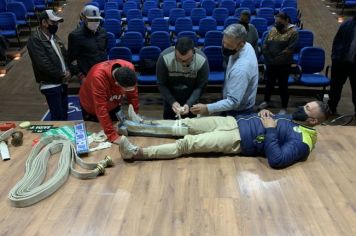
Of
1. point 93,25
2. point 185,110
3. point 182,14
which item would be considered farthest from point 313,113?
point 182,14

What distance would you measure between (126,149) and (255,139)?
983mm

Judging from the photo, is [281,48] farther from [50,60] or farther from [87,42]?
[50,60]

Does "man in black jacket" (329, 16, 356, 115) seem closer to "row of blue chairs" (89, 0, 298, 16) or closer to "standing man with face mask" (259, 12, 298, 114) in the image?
"standing man with face mask" (259, 12, 298, 114)

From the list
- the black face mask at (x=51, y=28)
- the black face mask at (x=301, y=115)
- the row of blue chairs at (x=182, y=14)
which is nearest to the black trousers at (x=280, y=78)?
the black face mask at (x=301, y=115)

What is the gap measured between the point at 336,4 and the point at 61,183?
8.83 metres

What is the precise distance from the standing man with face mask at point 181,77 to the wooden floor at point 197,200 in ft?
1.84

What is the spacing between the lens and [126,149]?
272 cm

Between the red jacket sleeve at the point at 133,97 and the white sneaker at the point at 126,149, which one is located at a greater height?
the red jacket sleeve at the point at 133,97

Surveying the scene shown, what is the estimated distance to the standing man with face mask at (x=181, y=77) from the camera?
3008mm

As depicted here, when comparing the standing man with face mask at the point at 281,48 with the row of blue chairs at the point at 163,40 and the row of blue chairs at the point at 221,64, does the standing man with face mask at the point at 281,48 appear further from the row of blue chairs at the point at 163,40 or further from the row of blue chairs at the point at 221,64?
the row of blue chairs at the point at 163,40

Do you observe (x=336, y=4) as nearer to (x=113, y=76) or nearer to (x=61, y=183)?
(x=113, y=76)

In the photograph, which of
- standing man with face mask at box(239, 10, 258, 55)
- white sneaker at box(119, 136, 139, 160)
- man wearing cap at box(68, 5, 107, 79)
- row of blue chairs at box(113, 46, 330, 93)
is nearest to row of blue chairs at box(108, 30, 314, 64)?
row of blue chairs at box(113, 46, 330, 93)

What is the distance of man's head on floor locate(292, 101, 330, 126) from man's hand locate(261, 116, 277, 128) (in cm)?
20

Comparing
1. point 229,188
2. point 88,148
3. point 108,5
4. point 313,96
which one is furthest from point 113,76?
point 108,5
